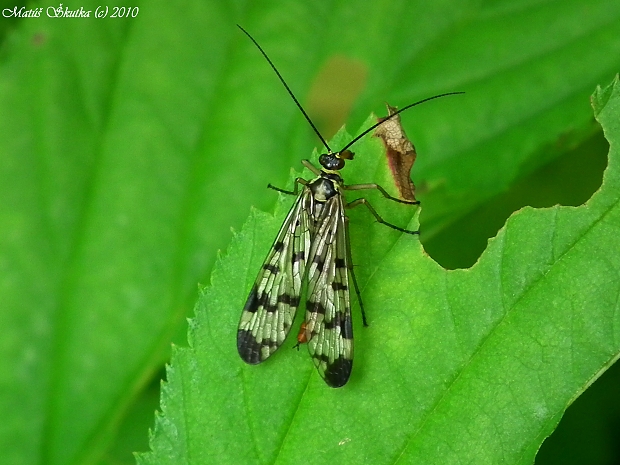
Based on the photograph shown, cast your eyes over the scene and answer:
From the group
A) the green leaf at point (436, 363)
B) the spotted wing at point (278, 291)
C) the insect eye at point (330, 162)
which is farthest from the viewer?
the insect eye at point (330, 162)

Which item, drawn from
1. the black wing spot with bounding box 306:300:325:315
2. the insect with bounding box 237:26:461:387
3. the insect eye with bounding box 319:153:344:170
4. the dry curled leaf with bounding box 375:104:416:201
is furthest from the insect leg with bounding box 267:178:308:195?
the black wing spot with bounding box 306:300:325:315

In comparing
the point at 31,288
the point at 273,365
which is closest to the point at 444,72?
the point at 273,365

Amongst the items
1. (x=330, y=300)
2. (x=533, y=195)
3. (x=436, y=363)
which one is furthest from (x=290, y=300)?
(x=533, y=195)

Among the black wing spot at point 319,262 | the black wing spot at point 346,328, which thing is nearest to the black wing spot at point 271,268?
the black wing spot at point 319,262

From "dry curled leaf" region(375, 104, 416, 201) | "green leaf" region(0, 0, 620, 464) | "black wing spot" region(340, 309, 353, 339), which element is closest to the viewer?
→ "black wing spot" region(340, 309, 353, 339)

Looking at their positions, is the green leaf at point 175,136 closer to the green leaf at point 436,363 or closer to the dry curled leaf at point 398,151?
the dry curled leaf at point 398,151

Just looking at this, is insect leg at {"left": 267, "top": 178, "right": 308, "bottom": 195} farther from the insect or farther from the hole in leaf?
the hole in leaf
